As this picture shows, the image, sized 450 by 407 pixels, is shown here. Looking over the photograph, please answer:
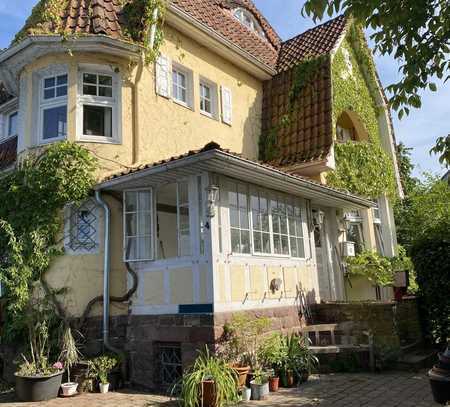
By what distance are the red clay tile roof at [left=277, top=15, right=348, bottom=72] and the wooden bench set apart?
26.4ft

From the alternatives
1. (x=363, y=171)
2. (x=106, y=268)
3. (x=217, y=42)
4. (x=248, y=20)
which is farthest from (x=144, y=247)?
(x=248, y=20)

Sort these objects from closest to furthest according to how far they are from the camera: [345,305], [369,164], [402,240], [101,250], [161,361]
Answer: [161,361], [101,250], [345,305], [369,164], [402,240]

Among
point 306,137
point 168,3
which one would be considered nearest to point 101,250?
point 168,3

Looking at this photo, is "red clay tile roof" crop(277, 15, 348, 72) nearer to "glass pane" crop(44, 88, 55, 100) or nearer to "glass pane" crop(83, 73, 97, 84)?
"glass pane" crop(83, 73, 97, 84)

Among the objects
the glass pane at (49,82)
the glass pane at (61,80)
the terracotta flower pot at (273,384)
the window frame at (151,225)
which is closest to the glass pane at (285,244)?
the window frame at (151,225)

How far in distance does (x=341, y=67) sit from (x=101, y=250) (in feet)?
30.8

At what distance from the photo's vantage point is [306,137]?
41.0 feet

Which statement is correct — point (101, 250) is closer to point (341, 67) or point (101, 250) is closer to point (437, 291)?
point (437, 291)

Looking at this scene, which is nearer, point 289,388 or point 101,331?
point 289,388

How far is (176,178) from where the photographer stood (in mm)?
8180

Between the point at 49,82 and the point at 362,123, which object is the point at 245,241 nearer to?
the point at 49,82

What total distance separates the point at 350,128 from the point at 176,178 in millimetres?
8830

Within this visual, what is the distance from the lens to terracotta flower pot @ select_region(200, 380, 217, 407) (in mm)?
6343

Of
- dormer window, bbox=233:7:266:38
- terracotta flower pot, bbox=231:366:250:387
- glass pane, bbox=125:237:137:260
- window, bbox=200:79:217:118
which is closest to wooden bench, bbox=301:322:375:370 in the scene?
terracotta flower pot, bbox=231:366:250:387
